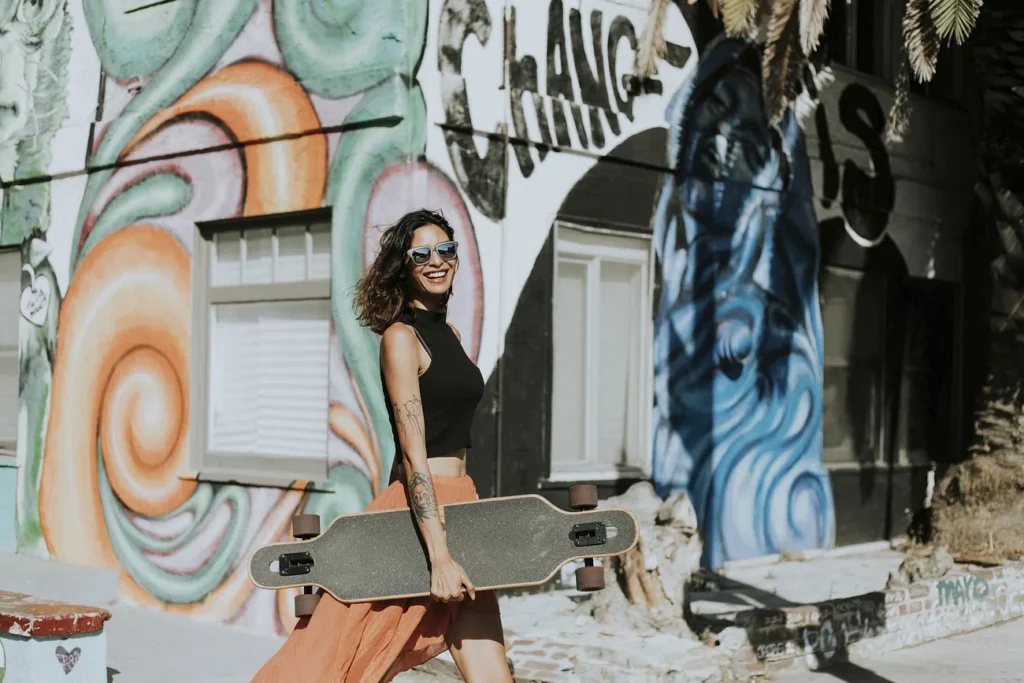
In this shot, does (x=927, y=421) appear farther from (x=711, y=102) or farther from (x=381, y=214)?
(x=381, y=214)

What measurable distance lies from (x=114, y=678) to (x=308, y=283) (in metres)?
2.75

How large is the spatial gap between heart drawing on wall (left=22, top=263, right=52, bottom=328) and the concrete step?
195 cm

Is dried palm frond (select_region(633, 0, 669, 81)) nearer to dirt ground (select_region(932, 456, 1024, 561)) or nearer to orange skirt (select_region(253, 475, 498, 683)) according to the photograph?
dirt ground (select_region(932, 456, 1024, 561))

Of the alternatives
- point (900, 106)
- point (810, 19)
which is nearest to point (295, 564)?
point (810, 19)

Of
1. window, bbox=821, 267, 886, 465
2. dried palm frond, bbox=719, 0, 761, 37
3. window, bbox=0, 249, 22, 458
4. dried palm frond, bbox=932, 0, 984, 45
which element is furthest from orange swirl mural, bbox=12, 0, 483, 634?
window, bbox=821, 267, 886, 465

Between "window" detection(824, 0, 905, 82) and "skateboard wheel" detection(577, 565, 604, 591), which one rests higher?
"window" detection(824, 0, 905, 82)

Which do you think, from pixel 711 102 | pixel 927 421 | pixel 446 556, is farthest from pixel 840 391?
pixel 446 556

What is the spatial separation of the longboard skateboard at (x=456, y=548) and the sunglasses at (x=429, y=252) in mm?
821

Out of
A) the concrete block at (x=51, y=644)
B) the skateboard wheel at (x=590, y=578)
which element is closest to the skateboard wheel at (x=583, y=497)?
the skateboard wheel at (x=590, y=578)

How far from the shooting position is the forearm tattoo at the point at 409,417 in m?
4.12

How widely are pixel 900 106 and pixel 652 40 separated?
3037 mm

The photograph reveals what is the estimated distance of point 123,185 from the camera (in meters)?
9.59

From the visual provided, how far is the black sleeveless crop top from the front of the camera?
427cm

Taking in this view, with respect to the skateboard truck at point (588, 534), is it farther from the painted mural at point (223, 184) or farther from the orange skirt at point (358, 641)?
the painted mural at point (223, 184)
